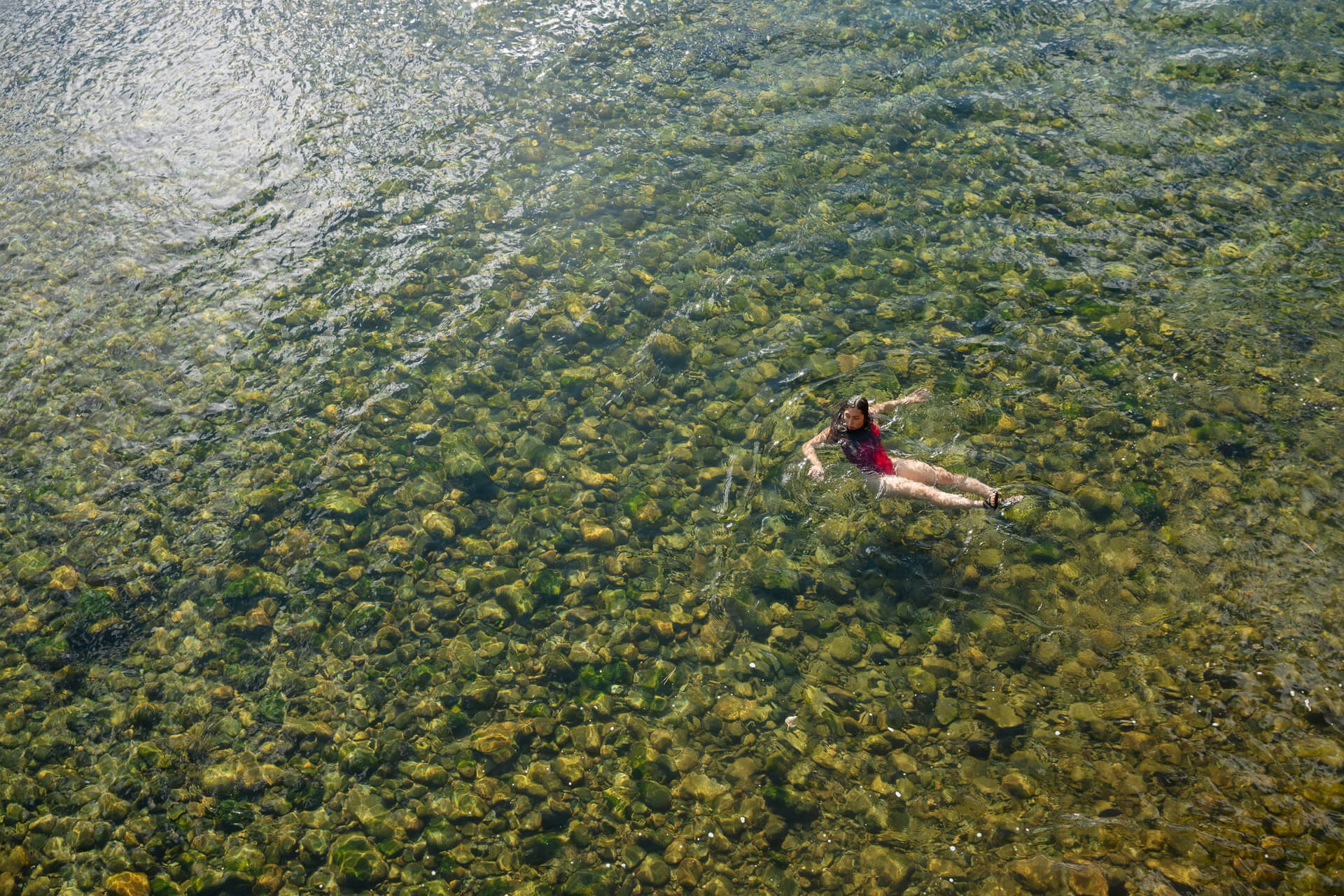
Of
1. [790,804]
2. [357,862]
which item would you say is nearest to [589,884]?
[790,804]

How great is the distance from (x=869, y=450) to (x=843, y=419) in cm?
39

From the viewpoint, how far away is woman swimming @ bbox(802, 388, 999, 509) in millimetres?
7382

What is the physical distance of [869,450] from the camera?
752cm

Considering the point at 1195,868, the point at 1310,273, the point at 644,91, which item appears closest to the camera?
the point at 1195,868

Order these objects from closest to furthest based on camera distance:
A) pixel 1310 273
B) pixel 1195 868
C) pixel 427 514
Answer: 1. pixel 1195 868
2. pixel 427 514
3. pixel 1310 273

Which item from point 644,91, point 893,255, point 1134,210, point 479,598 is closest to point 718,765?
point 479,598

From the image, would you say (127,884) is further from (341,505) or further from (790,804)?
(790,804)

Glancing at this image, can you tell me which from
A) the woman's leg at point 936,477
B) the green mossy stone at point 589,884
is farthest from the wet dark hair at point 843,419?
the green mossy stone at point 589,884

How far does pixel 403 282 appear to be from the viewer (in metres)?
10.0

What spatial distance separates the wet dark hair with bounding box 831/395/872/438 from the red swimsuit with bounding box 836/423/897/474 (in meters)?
0.03

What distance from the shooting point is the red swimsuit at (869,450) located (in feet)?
24.7

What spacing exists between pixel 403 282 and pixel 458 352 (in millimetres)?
1456

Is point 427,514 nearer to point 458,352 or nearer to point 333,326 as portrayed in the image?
point 458,352

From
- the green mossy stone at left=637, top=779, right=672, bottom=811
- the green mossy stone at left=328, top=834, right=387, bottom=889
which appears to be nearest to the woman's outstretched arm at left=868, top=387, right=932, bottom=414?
the green mossy stone at left=637, top=779, right=672, bottom=811
